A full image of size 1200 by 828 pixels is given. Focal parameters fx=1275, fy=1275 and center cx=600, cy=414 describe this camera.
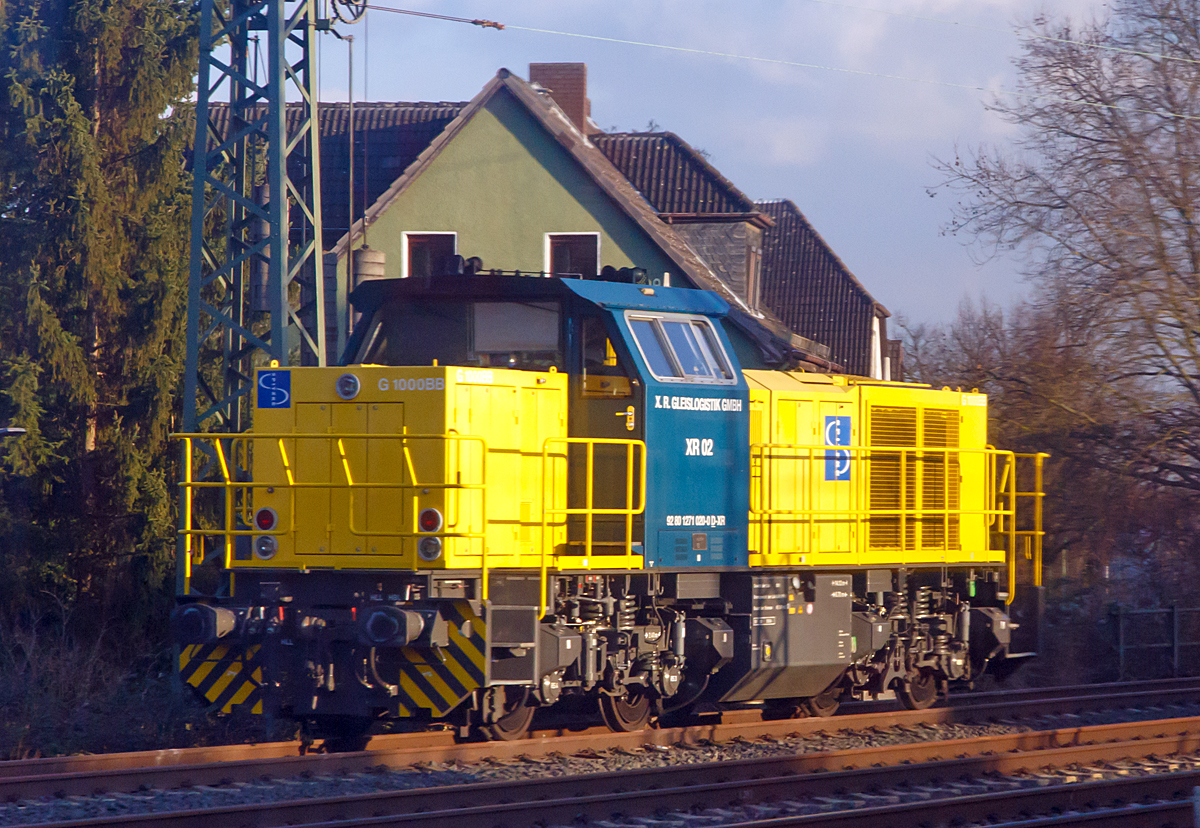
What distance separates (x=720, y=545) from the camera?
10.4 meters

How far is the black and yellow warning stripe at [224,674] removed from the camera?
9.22 meters

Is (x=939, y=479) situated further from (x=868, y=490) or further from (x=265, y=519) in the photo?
(x=265, y=519)

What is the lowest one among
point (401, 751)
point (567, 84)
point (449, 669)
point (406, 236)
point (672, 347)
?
point (401, 751)

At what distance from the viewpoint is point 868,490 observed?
11562 mm

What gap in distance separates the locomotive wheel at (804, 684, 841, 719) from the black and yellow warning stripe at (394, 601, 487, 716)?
4371 mm

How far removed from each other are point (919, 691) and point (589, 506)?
16.8ft

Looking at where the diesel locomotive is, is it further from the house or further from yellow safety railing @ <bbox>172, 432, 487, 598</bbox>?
the house

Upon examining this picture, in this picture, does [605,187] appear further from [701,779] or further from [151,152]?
[701,779]

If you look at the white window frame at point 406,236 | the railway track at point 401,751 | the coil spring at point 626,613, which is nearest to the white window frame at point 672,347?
the coil spring at point 626,613

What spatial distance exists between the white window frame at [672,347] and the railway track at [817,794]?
2.98 metres

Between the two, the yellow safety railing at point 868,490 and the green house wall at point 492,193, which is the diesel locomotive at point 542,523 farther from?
the green house wall at point 492,193

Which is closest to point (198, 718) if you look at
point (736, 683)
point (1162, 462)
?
point (736, 683)

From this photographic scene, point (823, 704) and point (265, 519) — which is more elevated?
point (265, 519)

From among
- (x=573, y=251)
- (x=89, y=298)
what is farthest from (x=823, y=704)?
(x=573, y=251)
